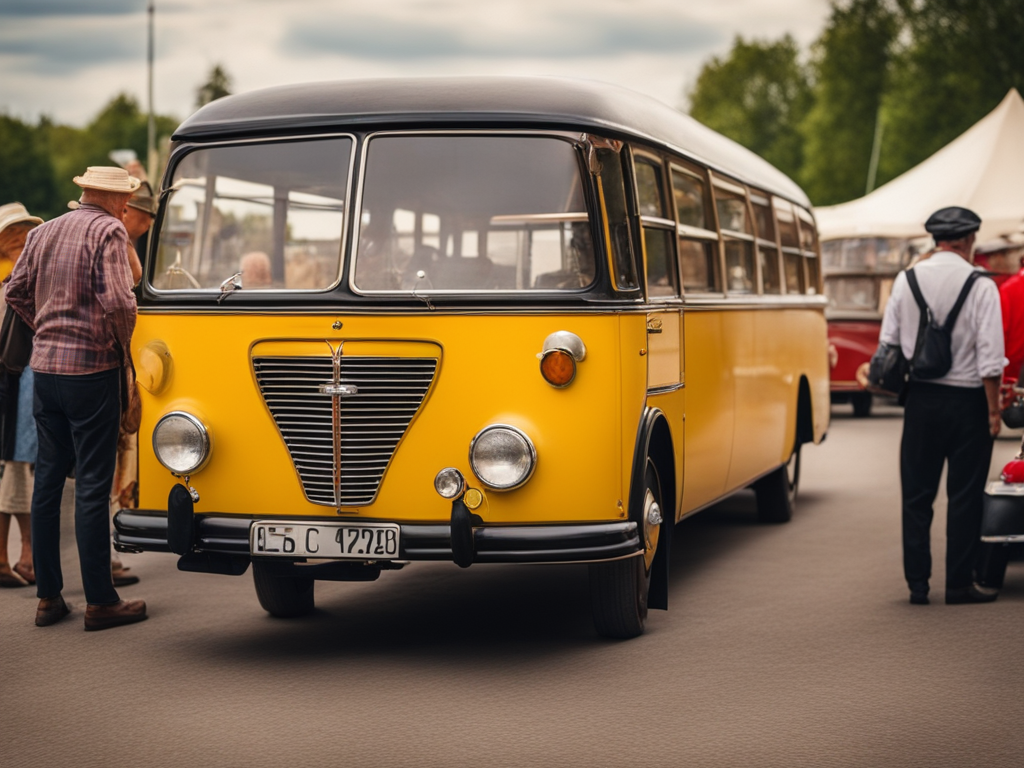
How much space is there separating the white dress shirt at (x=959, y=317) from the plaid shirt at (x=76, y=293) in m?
3.87

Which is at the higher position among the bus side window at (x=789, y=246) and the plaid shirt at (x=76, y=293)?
the bus side window at (x=789, y=246)

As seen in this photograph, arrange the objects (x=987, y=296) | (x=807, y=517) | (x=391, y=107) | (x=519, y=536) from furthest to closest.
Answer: (x=807, y=517)
(x=987, y=296)
(x=391, y=107)
(x=519, y=536)

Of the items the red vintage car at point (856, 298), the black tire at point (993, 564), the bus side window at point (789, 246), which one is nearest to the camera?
the black tire at point (993, 564)

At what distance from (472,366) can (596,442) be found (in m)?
0.61

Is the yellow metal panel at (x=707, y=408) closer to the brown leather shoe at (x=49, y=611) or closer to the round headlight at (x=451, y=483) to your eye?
the round headlight at (x=451, y=483)

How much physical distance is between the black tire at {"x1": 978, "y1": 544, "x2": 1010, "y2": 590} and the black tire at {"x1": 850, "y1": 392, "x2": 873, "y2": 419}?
15.5 metres

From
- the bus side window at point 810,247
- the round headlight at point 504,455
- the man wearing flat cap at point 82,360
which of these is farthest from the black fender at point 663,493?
the bus side window at point 810,247

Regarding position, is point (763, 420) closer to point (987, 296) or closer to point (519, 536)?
point (987, 296)

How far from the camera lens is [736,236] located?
32.8 ft

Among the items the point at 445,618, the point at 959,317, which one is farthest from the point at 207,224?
the point at 959,317

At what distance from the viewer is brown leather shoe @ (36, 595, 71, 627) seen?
775 cm

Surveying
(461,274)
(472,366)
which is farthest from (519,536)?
(461,274)

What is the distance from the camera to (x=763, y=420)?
10656mm

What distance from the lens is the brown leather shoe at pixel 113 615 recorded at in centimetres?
765
